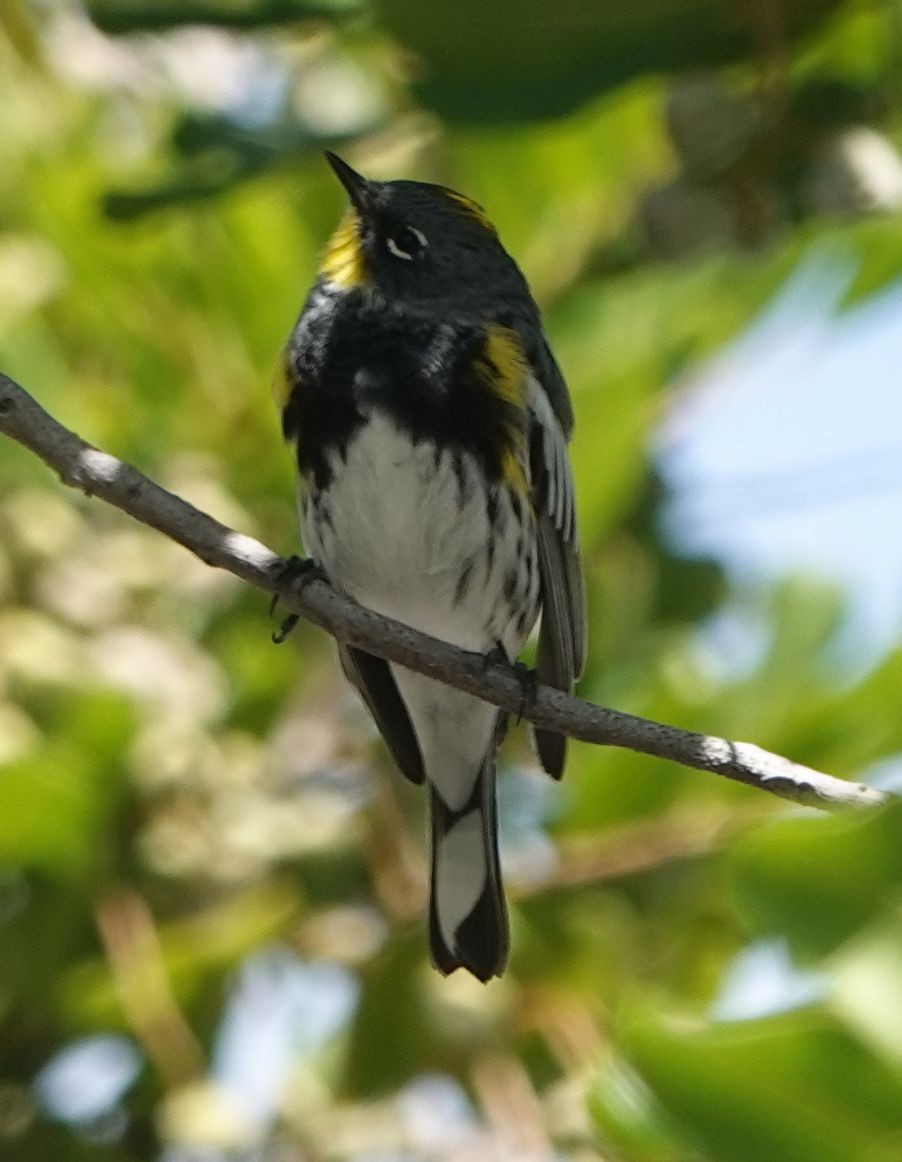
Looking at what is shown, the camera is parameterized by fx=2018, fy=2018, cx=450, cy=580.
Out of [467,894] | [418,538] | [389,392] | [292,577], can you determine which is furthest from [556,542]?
[292,577]

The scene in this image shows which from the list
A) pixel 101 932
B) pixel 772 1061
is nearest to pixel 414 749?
pixel 101 932

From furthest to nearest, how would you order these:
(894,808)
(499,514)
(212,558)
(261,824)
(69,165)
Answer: (69,165)
(499,514)
(261,824)
(212,558)
(894,808)

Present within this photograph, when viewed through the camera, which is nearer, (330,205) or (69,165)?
(69,165)

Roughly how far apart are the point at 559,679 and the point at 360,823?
0.38m

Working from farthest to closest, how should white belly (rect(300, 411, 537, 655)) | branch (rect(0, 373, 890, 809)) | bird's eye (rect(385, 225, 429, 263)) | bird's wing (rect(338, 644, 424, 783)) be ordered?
bird's eye (rect(385, 225, 429, 263)), bird's wing (rect(338, 644, 424, 783)), white belly (rect(300, 411, 537, 655)), branch (rect(0, 373, 890, 809))

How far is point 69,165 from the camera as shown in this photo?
3350mm

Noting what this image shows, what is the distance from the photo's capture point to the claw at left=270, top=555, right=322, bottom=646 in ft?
7.99

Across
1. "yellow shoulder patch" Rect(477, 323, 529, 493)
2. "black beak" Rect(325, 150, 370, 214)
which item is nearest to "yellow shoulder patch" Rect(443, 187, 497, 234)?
"black beak" Rect(325, 150, 370, 214)

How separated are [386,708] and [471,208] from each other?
2.80 ft

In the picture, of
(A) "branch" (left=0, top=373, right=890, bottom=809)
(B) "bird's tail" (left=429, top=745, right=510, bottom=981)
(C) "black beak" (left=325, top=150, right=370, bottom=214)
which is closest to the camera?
(A) "branch" (left=0, top=373, right=890, bottom=809)

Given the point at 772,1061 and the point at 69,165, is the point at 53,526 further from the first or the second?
the point at 772,1061

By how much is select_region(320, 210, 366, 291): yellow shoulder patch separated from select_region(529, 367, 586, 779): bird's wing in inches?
13.8

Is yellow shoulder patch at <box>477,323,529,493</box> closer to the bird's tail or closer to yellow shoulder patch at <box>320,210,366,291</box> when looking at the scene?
yellow shoulder patch at <box>320,210,366,291</box>

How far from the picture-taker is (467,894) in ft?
9.61
